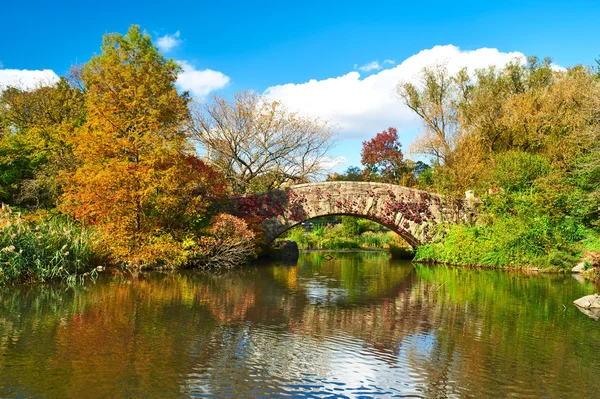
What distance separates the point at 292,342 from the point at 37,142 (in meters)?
17.5

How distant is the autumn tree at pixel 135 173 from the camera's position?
15.4 metres

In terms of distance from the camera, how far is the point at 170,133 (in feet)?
54.7

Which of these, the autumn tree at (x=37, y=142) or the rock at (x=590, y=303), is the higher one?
the autumn tree at (x=37, y=142)

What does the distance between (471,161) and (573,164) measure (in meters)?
5.69

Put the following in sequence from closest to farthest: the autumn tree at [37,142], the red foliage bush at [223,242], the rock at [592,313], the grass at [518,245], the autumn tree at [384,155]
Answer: the rock at [592,313] < the red foliage bush at [223,242] < the grass at [518,245] < the autumn tree at [37,142] < the autumn tree at [384,155]

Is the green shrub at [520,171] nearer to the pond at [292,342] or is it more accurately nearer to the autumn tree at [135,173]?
the pond at [292,342]

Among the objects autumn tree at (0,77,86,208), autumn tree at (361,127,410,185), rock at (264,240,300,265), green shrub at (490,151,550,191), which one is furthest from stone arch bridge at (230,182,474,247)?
autumn tree at (361,127,410,185)

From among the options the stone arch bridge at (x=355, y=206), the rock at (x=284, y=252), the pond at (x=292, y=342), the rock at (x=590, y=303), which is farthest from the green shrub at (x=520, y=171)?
the rock at (x=590, y=303)

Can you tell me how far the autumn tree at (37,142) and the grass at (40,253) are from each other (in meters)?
4.41

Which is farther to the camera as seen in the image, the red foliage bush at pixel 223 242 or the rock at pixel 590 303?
the red foliage bush at pixel 223 242

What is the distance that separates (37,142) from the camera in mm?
20781

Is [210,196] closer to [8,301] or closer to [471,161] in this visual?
[8,301]

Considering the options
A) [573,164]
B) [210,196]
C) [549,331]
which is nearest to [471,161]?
[573,164]

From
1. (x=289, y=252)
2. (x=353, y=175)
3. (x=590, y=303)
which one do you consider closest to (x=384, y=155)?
(x=353, y=175)
